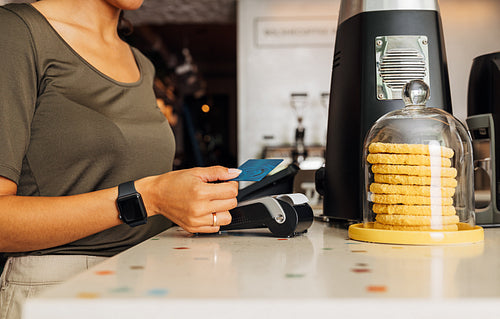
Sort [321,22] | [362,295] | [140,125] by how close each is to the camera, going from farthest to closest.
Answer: [321,22], [140,125], [362,295]

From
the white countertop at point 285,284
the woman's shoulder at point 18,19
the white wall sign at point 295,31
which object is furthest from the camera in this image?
the white wall sign at point 295,31

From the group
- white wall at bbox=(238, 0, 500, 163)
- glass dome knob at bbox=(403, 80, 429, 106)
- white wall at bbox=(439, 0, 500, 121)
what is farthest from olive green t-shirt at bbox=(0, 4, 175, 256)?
white wall at bbox=(439, 0, 500, 121)

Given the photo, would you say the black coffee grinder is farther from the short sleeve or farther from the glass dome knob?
the short sleeve

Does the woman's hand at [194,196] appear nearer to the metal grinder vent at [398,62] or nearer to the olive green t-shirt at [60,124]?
the olive green t-shirt at [60,124]

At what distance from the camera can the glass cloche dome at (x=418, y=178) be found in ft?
2.22

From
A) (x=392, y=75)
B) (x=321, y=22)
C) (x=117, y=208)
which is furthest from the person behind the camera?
(x=321, y=22)

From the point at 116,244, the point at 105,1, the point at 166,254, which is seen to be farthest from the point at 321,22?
the point at 166,254

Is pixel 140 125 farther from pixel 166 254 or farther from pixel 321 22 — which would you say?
pixel 321 22

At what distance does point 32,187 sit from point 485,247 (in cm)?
77

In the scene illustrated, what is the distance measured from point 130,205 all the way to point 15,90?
290 millimetres

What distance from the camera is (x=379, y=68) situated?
89 centimetres

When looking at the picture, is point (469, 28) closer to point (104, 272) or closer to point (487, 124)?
point (487, 124)

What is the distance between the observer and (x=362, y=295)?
0.39 m

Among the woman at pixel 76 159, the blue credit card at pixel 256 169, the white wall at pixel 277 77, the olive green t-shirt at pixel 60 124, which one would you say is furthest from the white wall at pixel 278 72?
the blue credit card at pixel 256 169
